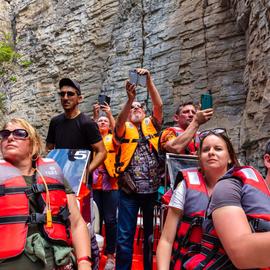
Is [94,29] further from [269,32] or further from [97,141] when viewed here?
[97,141]

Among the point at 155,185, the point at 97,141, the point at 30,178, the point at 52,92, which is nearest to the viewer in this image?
the point at 30,178

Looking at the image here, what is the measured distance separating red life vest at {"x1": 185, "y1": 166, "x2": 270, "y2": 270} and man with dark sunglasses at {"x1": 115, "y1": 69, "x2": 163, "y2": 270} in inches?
91.2

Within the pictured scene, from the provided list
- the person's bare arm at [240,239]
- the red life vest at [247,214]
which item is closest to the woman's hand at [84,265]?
the red life vest at [247,214]

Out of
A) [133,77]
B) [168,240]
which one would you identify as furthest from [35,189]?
[133,77]

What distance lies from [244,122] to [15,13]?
17.9 meters

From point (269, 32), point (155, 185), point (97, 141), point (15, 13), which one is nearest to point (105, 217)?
point (155, 185)

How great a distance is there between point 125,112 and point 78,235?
2.10 metres

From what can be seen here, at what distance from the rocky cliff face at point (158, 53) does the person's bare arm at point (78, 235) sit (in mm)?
5655

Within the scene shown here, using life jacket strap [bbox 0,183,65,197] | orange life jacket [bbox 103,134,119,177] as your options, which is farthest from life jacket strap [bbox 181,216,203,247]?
orange life jacket [bbox 103,134,119,177]

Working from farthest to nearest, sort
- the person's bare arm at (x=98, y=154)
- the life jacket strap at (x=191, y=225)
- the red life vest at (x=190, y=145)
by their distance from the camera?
the red life vest at (x=190, y=145), the person's bare arm at (x=98, y=154), the life jacket strap at (x=191, y=225)

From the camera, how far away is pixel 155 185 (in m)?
4.51

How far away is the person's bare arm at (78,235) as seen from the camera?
2.50 metres

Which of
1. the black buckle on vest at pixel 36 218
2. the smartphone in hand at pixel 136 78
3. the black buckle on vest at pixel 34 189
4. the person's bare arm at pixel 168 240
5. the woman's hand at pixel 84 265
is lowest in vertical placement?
the woman's hand at pixel 84 265

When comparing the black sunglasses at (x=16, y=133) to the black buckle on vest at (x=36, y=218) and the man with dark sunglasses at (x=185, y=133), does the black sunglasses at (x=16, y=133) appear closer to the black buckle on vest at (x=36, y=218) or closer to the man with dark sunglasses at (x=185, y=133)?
the black buckle on vest at (x=36, y=218)
